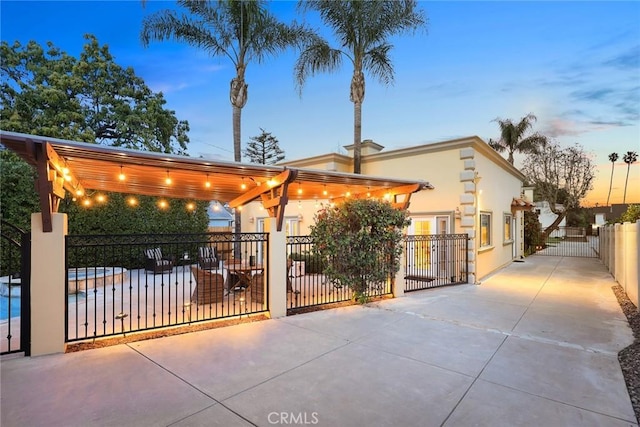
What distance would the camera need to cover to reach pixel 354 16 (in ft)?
36.4

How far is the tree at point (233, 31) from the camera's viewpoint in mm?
11391

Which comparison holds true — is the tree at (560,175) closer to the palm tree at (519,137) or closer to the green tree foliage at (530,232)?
the palm tree at (519,137)

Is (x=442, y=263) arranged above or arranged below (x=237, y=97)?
below

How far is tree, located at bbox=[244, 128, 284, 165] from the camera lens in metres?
38.8

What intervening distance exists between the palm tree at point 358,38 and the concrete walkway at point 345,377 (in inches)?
314

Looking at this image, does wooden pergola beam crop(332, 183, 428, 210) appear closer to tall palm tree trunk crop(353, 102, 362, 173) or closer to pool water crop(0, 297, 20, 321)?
tall palm tree trunk crop(353, 102, 362, 173)

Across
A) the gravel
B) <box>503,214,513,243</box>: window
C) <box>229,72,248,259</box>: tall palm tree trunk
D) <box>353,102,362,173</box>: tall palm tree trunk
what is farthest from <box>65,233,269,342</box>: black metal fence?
<box>503,214,513,243</box>: window

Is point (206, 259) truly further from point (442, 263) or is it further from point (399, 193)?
point (442, 263)

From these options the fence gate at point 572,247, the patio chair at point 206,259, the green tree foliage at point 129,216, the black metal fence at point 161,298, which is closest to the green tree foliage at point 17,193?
the green tree foliage at point 129,216

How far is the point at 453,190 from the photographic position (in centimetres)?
1053

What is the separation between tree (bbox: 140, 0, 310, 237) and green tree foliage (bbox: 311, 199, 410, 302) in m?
6.64

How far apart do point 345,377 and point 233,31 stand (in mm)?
12684

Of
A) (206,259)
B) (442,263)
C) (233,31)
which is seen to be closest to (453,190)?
(442,263)

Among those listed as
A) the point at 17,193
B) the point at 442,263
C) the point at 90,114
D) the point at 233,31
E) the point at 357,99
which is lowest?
the point at 442,263
